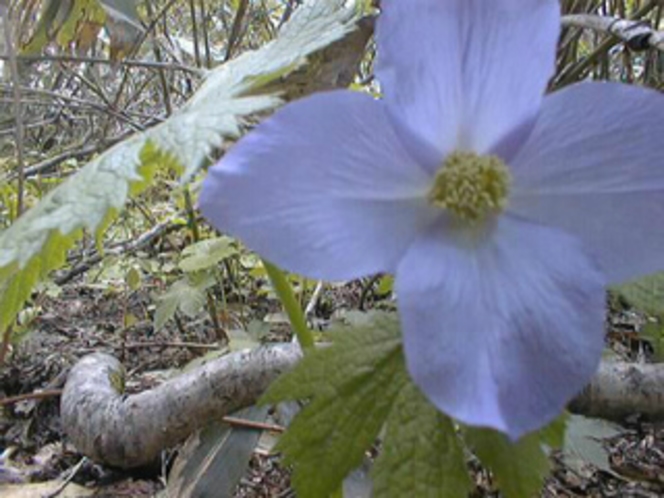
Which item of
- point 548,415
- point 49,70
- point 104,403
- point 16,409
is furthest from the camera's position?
point 49,70

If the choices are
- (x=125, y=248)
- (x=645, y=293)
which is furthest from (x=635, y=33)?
(x=125, y=248)

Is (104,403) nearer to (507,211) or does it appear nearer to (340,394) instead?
(340,394)

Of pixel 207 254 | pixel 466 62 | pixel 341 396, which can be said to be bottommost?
pixel 207 254

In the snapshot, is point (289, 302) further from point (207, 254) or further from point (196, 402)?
point (207, 254)

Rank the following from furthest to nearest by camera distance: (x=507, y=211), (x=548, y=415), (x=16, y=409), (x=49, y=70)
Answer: (x=49, y=70)
(x=16, y=409)
(x=507, y=211)
(x=548, y=415)

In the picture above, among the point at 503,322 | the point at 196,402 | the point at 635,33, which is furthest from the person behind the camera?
the point at 196,402

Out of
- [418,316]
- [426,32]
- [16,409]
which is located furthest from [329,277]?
[16,409]

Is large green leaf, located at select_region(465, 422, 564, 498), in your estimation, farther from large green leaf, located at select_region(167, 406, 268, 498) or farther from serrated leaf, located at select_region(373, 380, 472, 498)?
large green leaf, located at select_region(167, 406, 268, 498)
